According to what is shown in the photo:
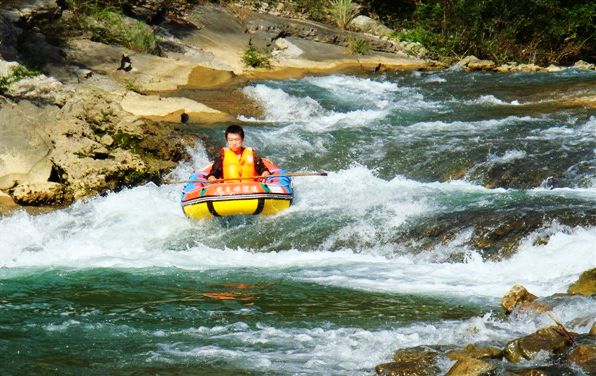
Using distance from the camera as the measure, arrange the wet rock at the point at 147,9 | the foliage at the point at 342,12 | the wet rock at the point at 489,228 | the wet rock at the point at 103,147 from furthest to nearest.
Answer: the foliage at the point at 342,12, the wet rock at the point at 147,9, the wet rock at the point at 103,147, the wet rock at the point at 489,228

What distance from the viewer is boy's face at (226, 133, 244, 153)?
9250mm

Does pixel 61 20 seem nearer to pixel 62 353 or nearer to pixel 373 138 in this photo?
pixel 373 138

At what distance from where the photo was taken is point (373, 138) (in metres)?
11.7

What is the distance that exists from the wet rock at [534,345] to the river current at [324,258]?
13.8 inches

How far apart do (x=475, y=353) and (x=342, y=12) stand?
17.2 metres

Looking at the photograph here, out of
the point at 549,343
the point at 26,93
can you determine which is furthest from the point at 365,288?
the point at 26,93

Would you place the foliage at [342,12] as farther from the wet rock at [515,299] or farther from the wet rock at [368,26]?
the wet rock at [515,299]

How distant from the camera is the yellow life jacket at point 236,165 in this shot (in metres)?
9.34

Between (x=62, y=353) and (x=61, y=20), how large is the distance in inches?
472

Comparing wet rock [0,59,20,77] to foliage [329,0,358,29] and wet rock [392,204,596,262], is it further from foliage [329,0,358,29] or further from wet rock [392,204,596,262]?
foliage [329,0,358,29]

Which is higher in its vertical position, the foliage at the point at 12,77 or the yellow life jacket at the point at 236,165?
the foliage at the point at 12,77

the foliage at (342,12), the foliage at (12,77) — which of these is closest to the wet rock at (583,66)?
the foliage at (342,12)

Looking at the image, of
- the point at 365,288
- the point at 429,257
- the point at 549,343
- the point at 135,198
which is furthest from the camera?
the point at 135,198

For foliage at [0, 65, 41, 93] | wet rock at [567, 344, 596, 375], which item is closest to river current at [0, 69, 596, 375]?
wet rock at [567, 344, 596, 375]
